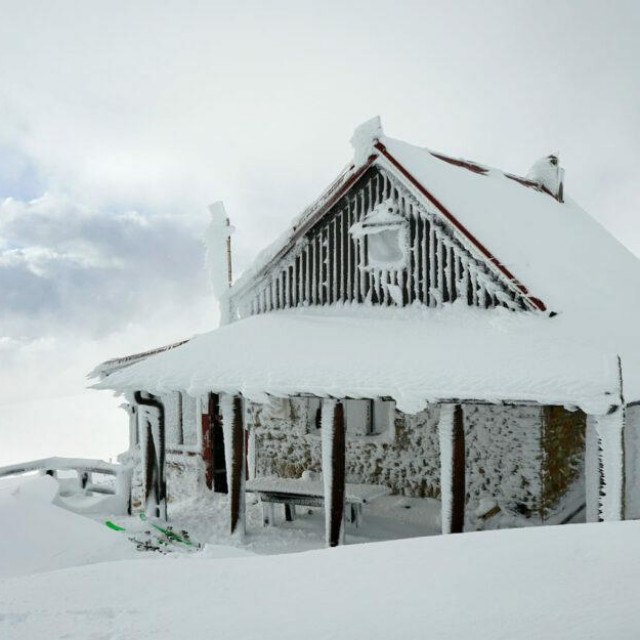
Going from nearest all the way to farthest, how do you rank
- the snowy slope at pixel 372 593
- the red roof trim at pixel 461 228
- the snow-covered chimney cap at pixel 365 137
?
the snowy slope at pixel 372 593, the red roof trim at pixel 461 228, the snow-covered chimney cap at pixel 365 137

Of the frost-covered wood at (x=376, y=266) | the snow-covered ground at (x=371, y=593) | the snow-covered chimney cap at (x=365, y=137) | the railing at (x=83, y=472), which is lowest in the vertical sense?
the railing at (x=83, y=472)

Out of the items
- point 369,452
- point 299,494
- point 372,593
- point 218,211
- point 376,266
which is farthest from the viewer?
point 218,211

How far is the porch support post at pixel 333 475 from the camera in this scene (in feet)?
28.2

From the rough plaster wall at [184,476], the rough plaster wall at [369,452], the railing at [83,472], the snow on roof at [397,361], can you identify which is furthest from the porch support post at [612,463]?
the rough plaster wall at [184,476]

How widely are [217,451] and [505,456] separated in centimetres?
719

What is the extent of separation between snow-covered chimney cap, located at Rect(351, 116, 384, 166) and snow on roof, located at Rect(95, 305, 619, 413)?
→ 287cm

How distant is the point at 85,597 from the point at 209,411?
11394mm

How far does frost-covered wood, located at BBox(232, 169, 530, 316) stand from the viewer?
10.2m

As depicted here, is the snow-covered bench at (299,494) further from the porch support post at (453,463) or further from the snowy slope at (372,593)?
the snowy slope at (372,593)

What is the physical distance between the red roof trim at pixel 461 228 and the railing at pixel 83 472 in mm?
7580

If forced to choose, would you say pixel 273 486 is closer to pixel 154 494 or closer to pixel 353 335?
pixel 154 494

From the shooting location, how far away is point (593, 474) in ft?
25.9

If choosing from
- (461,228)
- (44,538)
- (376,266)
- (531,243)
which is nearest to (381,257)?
(376,266)

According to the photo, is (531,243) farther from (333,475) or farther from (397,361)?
(333,475)
